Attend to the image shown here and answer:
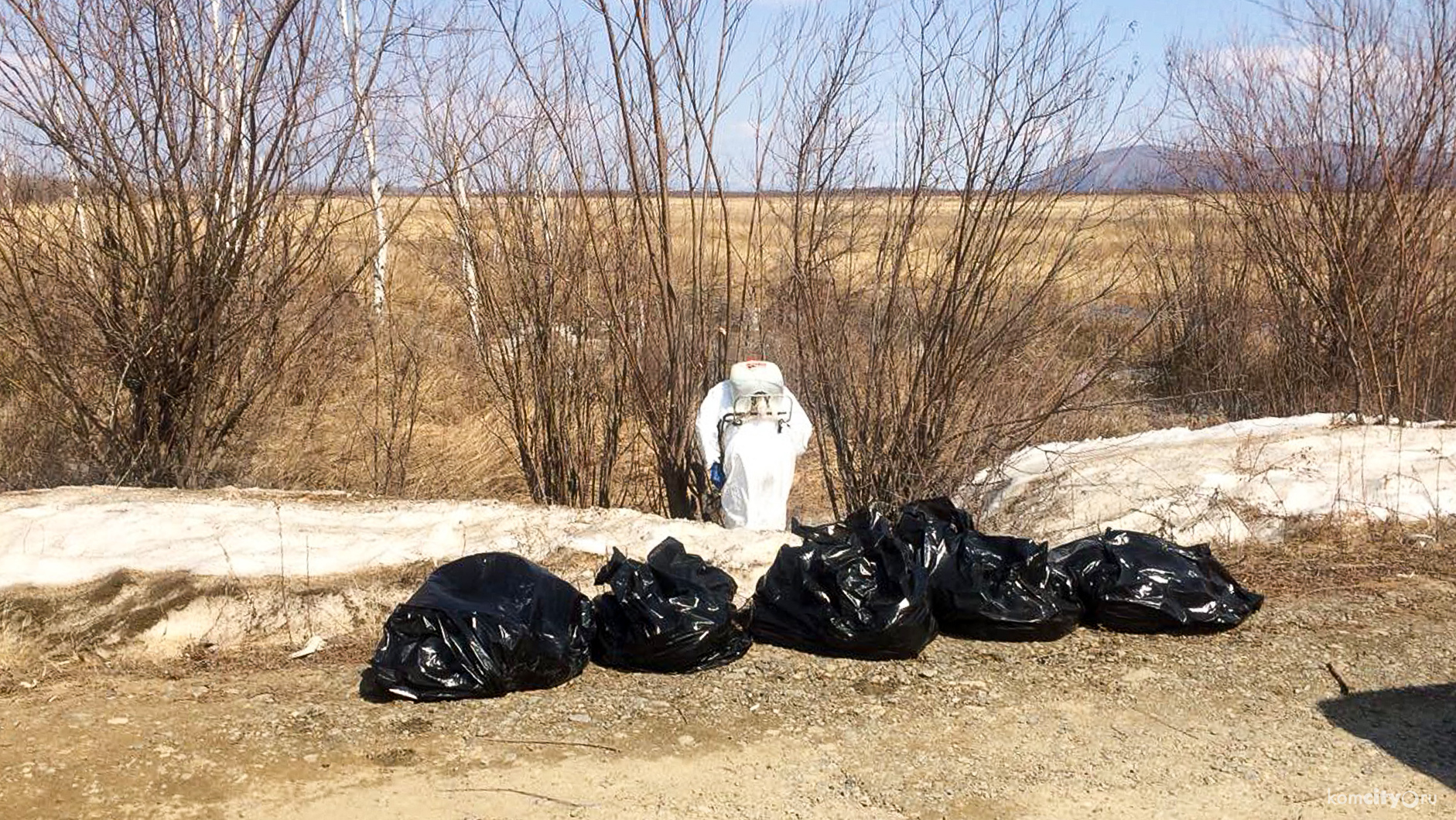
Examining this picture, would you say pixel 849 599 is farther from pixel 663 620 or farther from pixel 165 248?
pixel 165 248

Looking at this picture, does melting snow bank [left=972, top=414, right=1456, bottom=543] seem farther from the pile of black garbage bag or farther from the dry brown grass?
the pile of black garbage bag

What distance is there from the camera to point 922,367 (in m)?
7.14

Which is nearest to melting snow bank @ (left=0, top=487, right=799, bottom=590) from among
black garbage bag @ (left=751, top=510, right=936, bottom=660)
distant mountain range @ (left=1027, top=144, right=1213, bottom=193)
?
black garbage bag @ (left=751, top=510, right=936, bottom=660)

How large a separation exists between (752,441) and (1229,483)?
2.57 meters

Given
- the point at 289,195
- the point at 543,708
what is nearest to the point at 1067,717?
the point at 543,708

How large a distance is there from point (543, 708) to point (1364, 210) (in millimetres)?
7289

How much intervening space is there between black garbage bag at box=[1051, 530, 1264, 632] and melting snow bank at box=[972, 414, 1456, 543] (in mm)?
1178

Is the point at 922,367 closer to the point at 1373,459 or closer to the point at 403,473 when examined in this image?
the point at 1373,459

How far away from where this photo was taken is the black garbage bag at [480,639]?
439cm

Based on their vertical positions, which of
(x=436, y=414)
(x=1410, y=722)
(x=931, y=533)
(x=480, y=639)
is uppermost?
(x=436, y=414)

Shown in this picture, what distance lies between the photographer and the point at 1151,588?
5.11 meters

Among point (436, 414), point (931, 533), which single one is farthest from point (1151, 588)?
point (436, 414)

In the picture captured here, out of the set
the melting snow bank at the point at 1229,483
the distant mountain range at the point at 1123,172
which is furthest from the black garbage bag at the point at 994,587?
the distant mountain range at the point at 1123,172

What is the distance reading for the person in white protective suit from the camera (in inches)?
246
